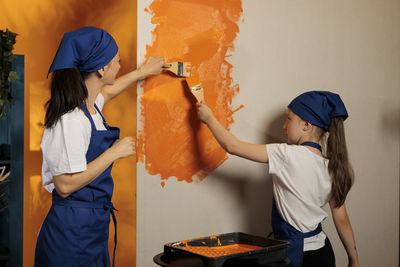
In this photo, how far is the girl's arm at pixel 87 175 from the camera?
4.55 ft

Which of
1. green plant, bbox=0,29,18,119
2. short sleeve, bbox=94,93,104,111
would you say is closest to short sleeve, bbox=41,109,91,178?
short sleeve, bbox=94,93,104,111

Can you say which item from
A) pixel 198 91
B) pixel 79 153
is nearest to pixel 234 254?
pixel 79 153

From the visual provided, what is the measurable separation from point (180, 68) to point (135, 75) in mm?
204

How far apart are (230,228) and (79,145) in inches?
36.4

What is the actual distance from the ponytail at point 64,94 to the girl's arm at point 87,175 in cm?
18

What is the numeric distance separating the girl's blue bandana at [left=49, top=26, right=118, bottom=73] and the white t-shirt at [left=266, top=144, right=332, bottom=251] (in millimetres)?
769

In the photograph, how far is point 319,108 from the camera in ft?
Answer: 5.98

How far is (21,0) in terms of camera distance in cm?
239

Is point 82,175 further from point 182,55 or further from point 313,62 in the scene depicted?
point 313,62

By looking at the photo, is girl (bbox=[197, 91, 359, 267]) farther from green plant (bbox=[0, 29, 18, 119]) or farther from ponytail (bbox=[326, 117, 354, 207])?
green plant (bbox=[0, 29, 18, 119])

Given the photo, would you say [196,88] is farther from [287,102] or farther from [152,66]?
[287,102]

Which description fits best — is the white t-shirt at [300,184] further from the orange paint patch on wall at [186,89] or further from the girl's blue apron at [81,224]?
the girl's blue apron at [81,224]

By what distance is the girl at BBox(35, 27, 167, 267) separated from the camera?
138 cm

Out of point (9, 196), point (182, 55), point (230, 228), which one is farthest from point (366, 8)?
point (9, 196)
